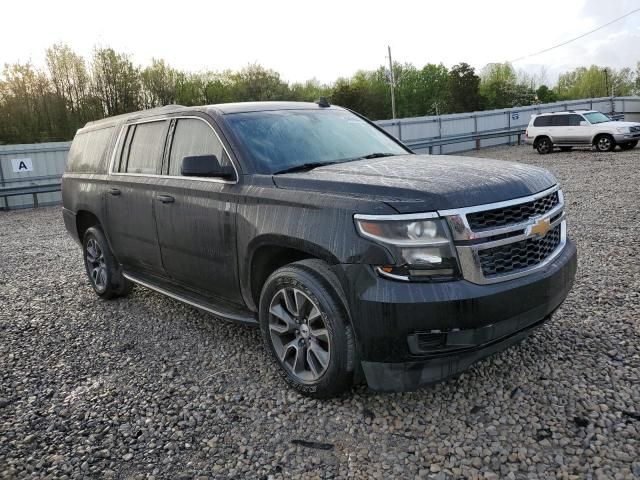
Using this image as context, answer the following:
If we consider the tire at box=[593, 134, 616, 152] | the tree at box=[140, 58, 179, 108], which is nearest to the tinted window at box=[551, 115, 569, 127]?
the tire at box=[593, 134, 616, 152]

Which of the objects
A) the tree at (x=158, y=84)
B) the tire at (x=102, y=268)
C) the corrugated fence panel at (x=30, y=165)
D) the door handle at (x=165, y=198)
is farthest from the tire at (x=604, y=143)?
the tree at (x=158, y=84)

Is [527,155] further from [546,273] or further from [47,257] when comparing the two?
[546,273]

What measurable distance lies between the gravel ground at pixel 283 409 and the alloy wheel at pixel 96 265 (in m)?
0.65

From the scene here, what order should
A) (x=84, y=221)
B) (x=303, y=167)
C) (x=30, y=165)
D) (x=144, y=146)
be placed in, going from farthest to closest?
(x=30, y=165) → (x=84, y=221) → (x=144, y=146) → (x=303, y=167)

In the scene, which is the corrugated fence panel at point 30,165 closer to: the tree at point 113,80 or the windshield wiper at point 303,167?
the tree at point 113,80

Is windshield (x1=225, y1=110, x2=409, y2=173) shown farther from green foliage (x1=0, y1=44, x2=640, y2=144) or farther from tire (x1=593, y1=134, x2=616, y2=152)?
green foliage (x1=0, y1=44, x2=640, y2=144)

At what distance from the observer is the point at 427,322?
2732 millimetres

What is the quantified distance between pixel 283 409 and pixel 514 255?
1637 millimetres

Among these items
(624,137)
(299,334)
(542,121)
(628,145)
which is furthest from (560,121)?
(299,334)

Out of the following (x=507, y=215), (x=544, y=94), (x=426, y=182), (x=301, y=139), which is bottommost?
(x=507, y=215)

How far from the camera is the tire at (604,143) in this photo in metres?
19.2

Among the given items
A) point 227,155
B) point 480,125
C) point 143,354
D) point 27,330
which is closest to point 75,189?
point 27,330

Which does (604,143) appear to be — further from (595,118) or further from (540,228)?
(540,228)

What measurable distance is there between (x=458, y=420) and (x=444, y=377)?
0.33 metres
